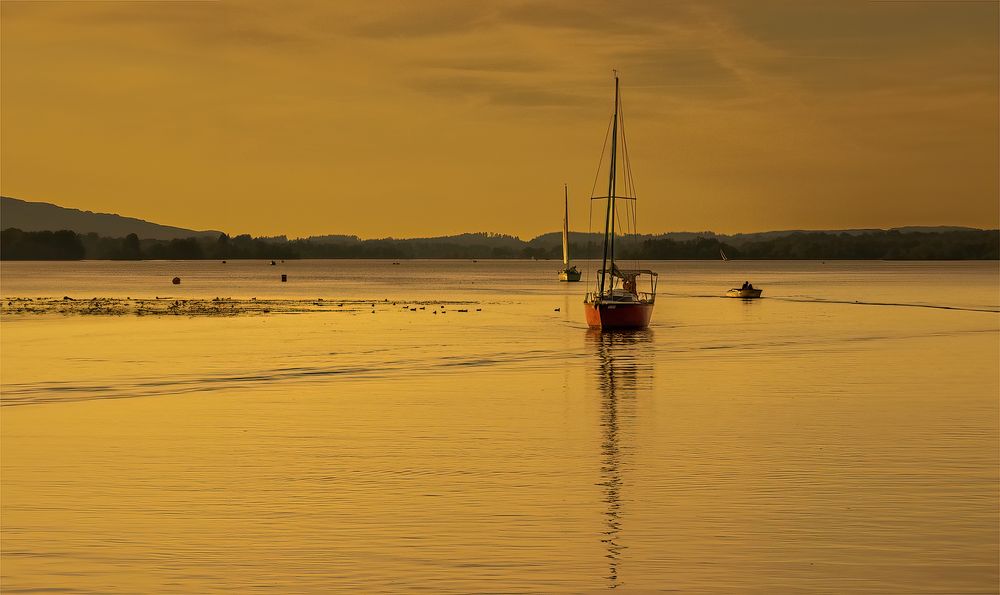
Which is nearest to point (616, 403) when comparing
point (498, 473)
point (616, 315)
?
point (498, 473)

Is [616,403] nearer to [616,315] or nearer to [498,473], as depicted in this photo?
[498,473]

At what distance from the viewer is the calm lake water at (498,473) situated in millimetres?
16828

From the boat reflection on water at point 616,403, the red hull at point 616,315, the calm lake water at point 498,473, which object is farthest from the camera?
the red hull at point 616,315

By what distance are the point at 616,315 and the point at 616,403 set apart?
114 feet

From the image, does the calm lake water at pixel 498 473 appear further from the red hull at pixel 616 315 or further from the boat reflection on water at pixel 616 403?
the red hull at pixel 616 315

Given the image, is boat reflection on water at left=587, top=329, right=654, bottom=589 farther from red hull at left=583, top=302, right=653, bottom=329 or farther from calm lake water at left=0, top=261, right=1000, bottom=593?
red hull at left=583, top=302, right=653, bottom=329

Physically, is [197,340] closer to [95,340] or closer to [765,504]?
[95,340]

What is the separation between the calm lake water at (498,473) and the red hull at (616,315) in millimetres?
15917

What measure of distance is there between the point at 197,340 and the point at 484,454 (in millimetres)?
40932

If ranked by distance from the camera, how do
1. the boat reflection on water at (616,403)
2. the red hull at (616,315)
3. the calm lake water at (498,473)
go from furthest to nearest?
the red hull at (616,315) → the boat reflection on water at (616,403) → the calm lake water at (498,473)

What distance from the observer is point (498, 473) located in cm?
2458

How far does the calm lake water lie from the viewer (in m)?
16.8

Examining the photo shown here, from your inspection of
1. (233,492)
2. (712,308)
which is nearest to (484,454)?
(233,492)

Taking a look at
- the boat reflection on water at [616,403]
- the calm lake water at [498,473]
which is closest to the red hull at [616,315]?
the boat reflection on water at [616,403]
